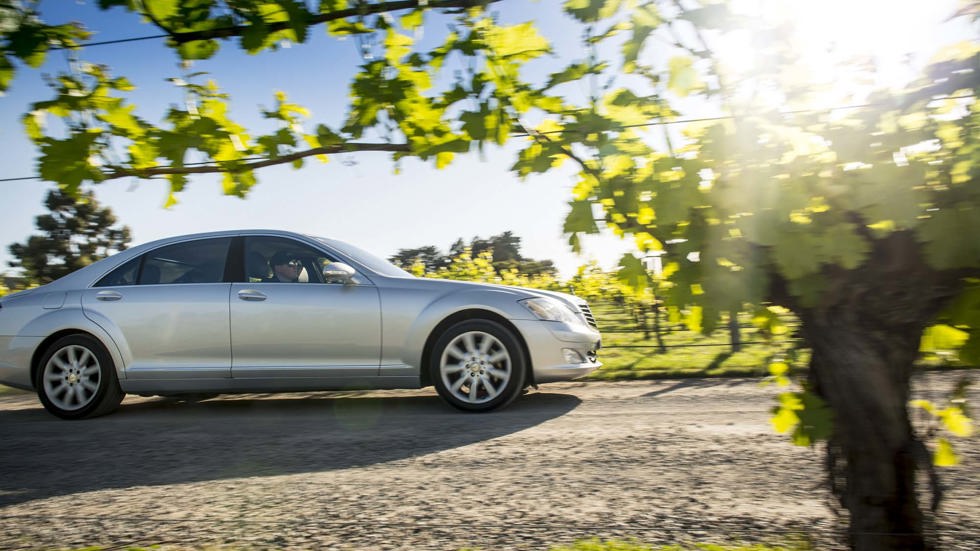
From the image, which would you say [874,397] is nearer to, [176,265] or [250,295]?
[250,295]

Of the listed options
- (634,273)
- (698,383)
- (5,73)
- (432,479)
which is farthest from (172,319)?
(634,273)

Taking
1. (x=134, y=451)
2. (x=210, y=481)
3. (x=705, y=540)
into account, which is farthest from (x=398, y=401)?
(x=705, y=540)

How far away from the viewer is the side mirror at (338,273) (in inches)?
247

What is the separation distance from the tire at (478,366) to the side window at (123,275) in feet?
9.18

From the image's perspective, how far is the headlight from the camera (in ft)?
20.5

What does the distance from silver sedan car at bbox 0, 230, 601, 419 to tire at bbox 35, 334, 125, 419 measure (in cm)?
1

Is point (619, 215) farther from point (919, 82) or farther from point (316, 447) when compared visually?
point (316, 447)

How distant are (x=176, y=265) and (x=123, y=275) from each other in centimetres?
48

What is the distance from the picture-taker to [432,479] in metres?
3.89

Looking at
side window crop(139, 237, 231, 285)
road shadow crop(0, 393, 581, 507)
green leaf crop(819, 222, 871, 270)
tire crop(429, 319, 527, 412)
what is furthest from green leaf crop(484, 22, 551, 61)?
side window crop(139, 237, 231, 285)

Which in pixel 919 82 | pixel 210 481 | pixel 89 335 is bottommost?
pixel 210 481

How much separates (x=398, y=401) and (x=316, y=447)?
2012 millimetres

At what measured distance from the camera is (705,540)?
111 inches

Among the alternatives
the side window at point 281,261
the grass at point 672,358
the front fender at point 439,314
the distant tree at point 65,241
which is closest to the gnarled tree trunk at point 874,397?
the grass at point 672,358
